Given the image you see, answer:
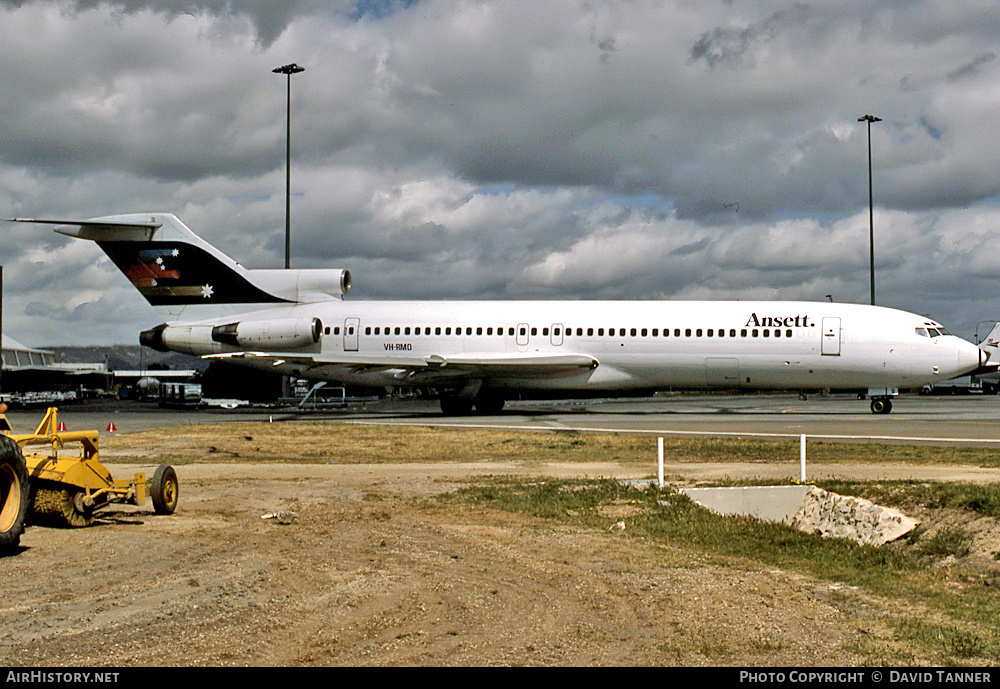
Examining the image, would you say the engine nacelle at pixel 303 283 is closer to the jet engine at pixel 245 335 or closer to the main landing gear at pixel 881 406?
the jet engine at pixel 245 335

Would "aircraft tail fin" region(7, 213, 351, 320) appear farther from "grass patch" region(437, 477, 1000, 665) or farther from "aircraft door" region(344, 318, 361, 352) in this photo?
"grass patch" region(437, 477, 1000, 665)

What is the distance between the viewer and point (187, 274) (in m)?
35.8

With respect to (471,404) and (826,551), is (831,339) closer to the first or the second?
(471,404)

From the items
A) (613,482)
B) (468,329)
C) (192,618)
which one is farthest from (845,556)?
(468,329)

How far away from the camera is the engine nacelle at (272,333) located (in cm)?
3444

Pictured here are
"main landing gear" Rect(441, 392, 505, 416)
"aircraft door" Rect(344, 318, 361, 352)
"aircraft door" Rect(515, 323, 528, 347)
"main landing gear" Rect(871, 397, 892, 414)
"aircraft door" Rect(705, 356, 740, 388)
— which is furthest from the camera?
"aircraft door" Rect(344, 318, 361, 352)

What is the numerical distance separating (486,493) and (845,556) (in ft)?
18.4

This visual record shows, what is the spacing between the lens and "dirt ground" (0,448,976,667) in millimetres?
6367

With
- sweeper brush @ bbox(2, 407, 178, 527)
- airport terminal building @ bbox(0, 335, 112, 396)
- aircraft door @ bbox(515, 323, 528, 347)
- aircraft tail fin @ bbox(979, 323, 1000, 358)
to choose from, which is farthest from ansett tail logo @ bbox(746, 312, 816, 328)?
airport terminal building @ bbox(0, 335, 112, 396)

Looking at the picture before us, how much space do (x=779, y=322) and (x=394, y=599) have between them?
2655cm

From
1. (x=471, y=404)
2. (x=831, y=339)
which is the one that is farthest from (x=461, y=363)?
(x=831, y=339)

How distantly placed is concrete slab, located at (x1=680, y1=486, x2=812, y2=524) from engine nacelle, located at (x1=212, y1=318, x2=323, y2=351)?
75.2 ft
